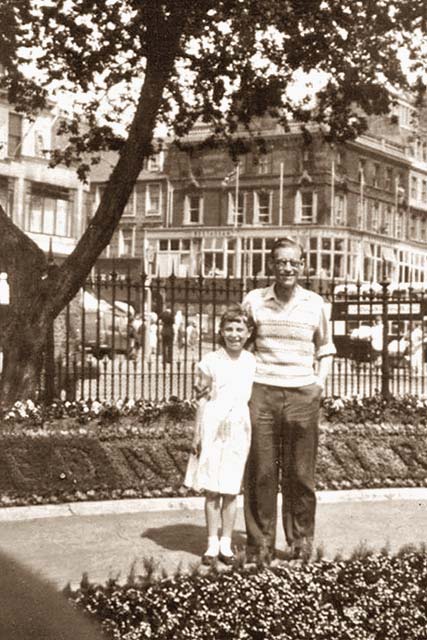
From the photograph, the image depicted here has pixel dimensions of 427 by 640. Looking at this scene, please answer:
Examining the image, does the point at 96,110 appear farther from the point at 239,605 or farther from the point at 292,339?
the point at 239,605

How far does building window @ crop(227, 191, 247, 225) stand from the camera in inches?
2616

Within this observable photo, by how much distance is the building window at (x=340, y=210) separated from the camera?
64.9m

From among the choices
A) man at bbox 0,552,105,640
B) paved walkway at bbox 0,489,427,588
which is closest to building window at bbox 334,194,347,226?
paved walkway at bbox 0,489,427,588

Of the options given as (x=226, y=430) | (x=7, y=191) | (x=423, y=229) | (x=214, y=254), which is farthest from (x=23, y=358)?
(x=423, y=229)

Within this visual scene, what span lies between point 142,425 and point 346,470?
2.06m

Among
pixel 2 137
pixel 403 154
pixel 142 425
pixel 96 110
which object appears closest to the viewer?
pixel 142 425

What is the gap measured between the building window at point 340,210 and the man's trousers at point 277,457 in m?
59.4

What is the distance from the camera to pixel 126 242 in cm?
6956

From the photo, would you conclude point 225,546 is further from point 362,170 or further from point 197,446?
point 362,170

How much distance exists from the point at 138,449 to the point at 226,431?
3.17 metres

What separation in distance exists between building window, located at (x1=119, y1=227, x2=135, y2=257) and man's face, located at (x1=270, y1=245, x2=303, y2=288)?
63399 millimetres

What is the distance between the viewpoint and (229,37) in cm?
1154

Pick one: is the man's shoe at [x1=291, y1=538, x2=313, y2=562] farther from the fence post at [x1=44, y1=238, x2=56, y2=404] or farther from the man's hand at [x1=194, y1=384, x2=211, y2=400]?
the fence post at [x1=44, y1=238, x2=56, y2=404]

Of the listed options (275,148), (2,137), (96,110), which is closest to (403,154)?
(275,148)
